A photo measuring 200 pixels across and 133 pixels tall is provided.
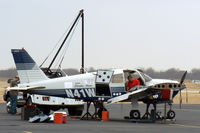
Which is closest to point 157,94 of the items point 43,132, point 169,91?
point 169,91

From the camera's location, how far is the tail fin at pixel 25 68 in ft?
84.0

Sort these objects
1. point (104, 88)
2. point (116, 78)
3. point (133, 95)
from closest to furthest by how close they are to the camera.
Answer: point (133, 95) < point (116, 78) < point (104, 88)

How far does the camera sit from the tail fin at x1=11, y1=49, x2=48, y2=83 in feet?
84.0

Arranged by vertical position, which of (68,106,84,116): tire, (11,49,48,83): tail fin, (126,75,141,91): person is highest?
(11,49,48,83): tail fin

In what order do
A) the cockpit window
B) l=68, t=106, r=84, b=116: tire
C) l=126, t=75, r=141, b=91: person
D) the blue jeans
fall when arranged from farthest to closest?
the blue jeans
l=68, t=106, r=84, b=116: tire
the cockpit window
l=126, t=75, r=141, b=91: person

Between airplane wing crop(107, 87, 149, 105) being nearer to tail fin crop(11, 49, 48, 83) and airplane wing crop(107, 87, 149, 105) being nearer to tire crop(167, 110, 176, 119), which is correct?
tire crop(167, 110, 176, 119)

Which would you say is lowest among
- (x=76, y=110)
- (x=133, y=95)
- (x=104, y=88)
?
(x=76, y=110)

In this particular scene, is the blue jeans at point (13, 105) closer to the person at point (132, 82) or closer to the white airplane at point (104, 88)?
the white airplane at point (104, 88)

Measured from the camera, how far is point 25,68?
2572 centimetres

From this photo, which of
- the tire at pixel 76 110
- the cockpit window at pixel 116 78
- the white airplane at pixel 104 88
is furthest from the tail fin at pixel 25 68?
the cockpit window at pixel 116 78

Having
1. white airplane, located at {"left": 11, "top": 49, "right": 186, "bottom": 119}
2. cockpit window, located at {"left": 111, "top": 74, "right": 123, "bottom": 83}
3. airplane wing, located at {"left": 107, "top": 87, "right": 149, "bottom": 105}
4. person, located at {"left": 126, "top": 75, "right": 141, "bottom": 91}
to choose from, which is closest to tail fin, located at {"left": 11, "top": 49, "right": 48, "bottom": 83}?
white airplane, located at {"left": 11, "top": 49, "right": 186, "bottom": 119}

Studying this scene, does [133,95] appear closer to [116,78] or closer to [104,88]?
[116,78]

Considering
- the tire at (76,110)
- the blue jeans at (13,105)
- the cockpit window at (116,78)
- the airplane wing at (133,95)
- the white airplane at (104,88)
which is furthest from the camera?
the blue jeans at (13,105)

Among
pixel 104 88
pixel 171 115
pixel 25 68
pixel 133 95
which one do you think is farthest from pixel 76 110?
pixel 171 115
